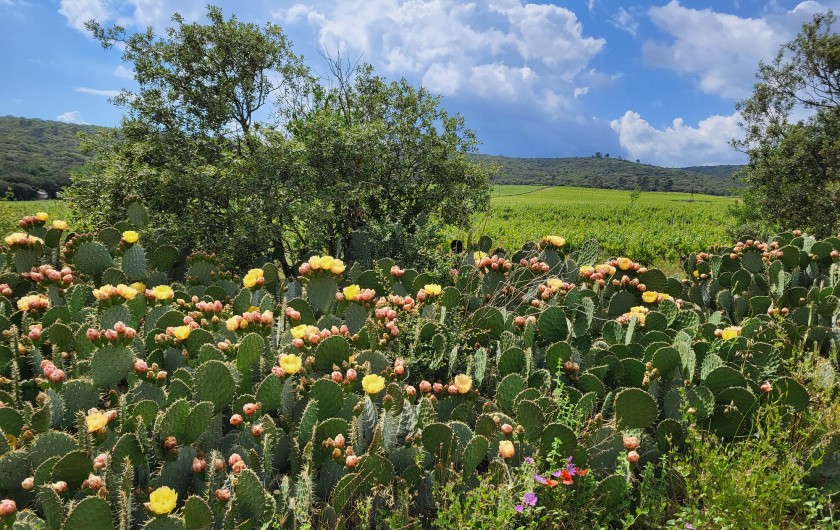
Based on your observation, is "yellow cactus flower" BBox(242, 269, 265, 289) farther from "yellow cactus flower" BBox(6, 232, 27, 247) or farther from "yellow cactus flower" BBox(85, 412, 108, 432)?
"yellow cactus flower" BBox(6, 232, 27, 247)

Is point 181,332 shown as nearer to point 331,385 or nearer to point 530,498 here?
point 331,385

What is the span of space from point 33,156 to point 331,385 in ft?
260

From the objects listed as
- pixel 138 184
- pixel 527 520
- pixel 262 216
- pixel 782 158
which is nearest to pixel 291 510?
pixel 527 520

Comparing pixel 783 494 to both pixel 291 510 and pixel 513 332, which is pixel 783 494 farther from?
pixel 291 510

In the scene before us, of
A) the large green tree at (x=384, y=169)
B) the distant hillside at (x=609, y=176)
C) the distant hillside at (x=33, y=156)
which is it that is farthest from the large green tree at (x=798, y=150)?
the distant hillside at (x=609, y=176)

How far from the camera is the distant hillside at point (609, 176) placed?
88438 millimetres

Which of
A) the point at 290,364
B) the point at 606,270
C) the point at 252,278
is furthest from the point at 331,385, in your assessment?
the point at 606,270

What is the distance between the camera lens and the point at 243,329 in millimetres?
2652

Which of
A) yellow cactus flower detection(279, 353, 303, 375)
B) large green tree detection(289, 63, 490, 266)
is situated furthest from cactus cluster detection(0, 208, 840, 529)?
large green tree detection(289, 63, 490, 266)

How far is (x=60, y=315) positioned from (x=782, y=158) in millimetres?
14004

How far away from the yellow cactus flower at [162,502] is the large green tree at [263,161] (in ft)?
12.5

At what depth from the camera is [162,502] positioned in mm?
1453

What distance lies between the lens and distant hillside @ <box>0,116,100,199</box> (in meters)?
47.7

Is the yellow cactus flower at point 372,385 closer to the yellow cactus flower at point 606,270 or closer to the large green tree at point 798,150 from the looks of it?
the yellow cactus flower at point 606,270
